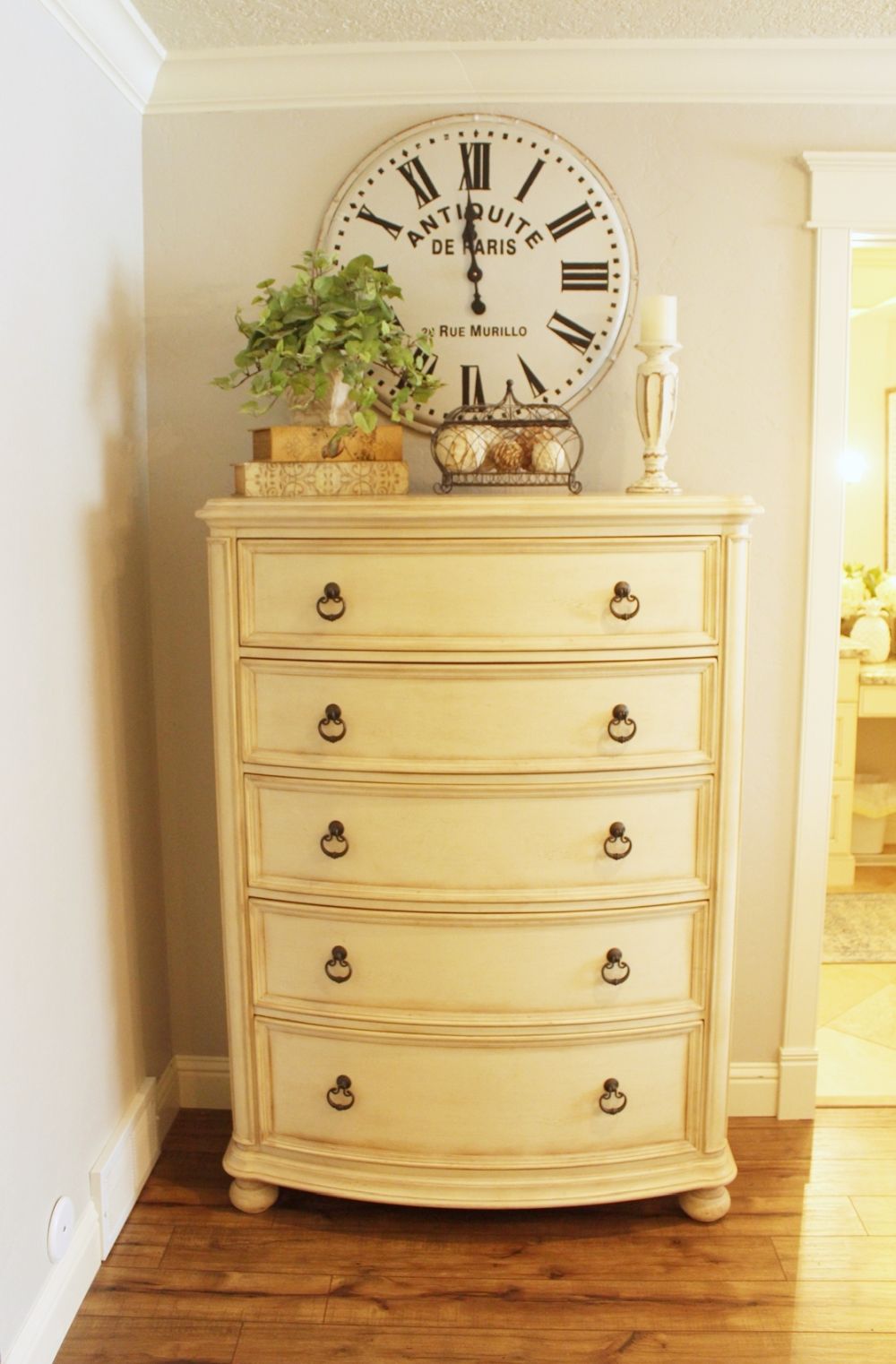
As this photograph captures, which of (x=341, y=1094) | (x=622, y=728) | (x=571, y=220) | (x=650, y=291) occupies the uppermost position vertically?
(x=571, y=220)

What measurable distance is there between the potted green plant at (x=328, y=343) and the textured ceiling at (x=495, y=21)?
1.54 ft

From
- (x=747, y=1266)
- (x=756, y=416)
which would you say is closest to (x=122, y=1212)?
(x=747, y=1266)

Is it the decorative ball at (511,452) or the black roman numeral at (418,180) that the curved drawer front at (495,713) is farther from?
the black roman numeral at (418,180)

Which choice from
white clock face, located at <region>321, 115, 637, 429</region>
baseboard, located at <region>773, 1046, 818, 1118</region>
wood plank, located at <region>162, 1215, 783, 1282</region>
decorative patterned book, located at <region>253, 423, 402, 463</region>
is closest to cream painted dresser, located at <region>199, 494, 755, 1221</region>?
wood plank, located at <region>162, 1215, 783, 1282</region>

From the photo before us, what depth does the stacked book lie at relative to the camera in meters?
2.11

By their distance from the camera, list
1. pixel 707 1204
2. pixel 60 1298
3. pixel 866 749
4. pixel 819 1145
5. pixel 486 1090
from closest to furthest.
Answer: pixel 60 1298, pixel 486 1090, pixel 707 1204, pixel 819 1145, pixel 866 749

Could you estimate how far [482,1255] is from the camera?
2.16m

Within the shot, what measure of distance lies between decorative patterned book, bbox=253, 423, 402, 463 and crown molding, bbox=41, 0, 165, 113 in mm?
747

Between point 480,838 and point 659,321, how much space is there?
40.4 inches

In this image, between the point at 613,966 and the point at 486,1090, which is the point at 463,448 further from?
the point at 486,1090

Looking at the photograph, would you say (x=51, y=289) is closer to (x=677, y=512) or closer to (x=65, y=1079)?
(x=677, y=512)

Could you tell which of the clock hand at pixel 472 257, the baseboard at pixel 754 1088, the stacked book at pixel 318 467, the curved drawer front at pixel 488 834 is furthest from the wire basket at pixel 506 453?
the baseboard at pixel 754 1088

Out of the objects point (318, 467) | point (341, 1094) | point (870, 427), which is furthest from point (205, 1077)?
point (870, 427)

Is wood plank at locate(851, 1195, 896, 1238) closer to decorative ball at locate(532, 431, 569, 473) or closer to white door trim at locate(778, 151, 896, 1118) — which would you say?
white door trim at locate(778, 151, 896, 1118)
